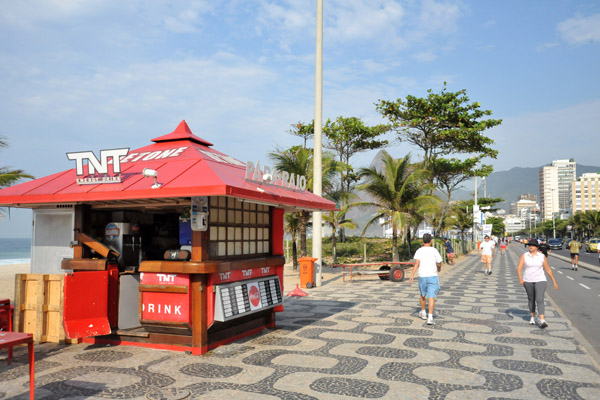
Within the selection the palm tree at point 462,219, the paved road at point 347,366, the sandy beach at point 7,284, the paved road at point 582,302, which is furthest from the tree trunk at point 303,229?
the palm tree at point 462,219

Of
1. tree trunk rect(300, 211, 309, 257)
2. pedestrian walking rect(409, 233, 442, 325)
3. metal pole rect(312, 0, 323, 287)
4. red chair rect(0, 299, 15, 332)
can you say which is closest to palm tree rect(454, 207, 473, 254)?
tree trunk rect(300, 211, 309, 257)

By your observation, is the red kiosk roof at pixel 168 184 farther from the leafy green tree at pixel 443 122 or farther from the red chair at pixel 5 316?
the leafy green tree at pixel 443 122

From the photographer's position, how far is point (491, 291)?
14.4 m

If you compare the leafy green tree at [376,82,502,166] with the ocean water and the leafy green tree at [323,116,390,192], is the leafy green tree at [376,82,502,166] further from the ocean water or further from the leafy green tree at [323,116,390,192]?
the ocean water

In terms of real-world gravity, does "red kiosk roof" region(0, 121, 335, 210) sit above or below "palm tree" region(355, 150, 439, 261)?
below

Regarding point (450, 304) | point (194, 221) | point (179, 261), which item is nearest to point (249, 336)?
point (179, 261)

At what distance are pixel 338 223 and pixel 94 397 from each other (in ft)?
68.5

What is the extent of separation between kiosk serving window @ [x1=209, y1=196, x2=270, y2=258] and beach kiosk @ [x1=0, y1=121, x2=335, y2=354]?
2 centimetres

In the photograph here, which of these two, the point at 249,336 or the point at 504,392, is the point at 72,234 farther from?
the point at 504,392

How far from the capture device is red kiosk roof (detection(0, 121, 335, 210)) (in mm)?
6078

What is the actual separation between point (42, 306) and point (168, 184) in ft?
9.94

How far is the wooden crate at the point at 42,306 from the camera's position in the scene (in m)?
7.07

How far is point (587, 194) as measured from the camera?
585 ft

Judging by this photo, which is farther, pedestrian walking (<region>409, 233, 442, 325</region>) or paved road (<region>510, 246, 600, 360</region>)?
pedestrian walking (<region>409, 233, 442, 325</region>)
